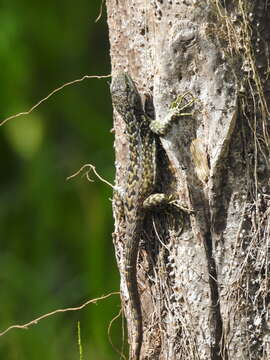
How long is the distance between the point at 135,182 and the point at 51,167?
187 inches

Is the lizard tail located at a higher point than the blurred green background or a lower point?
lower

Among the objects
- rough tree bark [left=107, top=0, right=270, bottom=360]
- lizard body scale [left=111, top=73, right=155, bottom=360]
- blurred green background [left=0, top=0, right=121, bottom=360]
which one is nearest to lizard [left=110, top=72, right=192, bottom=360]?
lizard body scale [left=111, top=73, right=155, bottom=360]

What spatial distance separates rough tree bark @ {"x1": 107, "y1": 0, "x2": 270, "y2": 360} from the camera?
507 centimetres

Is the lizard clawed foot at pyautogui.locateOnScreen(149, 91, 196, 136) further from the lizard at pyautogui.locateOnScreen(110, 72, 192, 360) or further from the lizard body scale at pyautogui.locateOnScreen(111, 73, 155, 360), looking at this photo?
the lizard body scale at pyautogui.locateOnScreen(111, 73, 155, 360)

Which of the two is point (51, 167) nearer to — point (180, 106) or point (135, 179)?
point (135, 179)

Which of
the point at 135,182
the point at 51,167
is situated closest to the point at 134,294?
the point at 135,182

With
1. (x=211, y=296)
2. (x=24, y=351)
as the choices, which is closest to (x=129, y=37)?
(x=211, y=296)

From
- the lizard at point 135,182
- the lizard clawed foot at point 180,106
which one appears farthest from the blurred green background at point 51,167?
the lizard clawed foot at point 180,106

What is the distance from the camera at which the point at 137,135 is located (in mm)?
5484

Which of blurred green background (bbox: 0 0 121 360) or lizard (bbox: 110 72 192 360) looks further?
blurred green background (bbox: 0 0 121 360)

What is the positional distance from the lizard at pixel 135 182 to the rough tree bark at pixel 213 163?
0.11 metres

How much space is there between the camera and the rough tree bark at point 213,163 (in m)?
5.07

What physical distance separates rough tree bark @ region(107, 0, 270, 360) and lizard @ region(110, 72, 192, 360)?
113 millimetres

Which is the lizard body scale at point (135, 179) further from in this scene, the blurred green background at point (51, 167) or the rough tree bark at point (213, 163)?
the blurred green background at point (51, 167)
